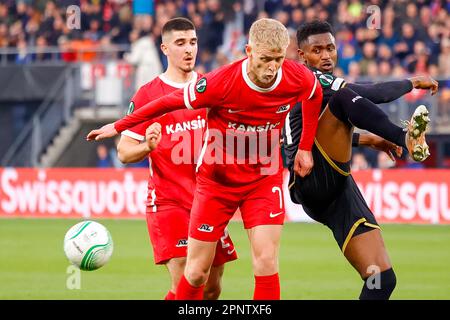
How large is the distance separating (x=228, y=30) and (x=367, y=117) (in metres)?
15.4

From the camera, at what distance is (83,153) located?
2327cm

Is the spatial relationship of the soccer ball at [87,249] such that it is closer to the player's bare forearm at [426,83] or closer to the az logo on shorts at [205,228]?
the az logo on shorts at [205,228]

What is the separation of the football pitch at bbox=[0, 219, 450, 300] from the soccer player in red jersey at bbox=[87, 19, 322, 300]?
3113 mm

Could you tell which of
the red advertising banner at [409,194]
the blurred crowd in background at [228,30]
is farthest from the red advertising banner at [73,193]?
the red advertising banner at [409,194]

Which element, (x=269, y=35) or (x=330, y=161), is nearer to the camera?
(x=269, y=35)

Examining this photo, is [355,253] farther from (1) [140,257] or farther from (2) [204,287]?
(1) [140,257]

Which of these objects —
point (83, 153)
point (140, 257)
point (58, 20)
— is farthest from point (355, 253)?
point (58, 20)

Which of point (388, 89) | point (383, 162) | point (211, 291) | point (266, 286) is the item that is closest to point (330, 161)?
point (388, 89)

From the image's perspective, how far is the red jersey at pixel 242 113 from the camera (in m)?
7.44

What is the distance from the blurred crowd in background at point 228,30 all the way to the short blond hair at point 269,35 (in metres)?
10.7

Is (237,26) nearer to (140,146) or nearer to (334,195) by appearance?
(334,195)

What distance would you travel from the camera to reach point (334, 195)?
8047mm

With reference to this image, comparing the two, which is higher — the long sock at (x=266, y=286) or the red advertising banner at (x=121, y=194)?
the long sock at (x=266, y=286)

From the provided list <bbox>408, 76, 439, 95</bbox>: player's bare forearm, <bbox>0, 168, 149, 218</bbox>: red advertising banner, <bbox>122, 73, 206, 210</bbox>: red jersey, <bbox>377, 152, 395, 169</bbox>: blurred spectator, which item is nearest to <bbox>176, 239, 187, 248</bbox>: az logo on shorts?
<bbox>122, 73, 206, 210</bbox>: red jersey
